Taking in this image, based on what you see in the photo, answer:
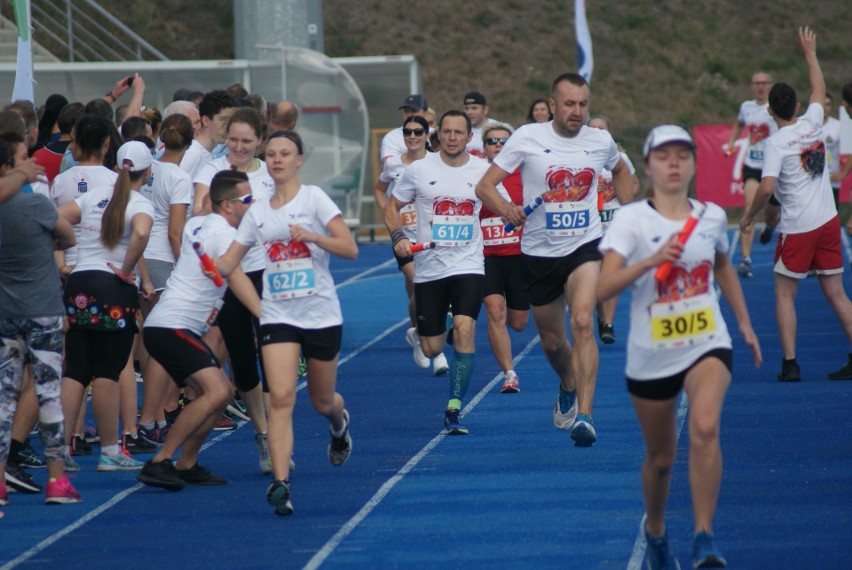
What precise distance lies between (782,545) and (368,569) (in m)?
1.84

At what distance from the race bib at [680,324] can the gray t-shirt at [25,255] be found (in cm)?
336

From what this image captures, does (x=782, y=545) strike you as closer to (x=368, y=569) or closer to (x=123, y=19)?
(x=368, y=569)

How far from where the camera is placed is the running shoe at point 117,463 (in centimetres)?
902

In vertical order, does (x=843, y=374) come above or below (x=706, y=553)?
below

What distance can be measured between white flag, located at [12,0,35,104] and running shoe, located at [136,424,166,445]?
11.5ft

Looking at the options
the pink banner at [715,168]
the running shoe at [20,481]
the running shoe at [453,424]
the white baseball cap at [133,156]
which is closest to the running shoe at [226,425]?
the running shoe at [453,424]

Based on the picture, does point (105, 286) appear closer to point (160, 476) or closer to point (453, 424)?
point (160, 476)

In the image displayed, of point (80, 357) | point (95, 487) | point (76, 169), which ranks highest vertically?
point (76, 169)

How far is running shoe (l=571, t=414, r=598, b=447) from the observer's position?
912cm

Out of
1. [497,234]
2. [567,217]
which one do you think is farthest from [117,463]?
[497,234]

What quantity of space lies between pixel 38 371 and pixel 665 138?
143 inches

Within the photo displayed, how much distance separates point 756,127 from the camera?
67.6 ft

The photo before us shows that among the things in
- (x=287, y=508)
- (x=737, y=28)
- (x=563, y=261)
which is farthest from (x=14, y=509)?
(x=737, y=28)

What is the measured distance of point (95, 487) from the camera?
8562 mm
